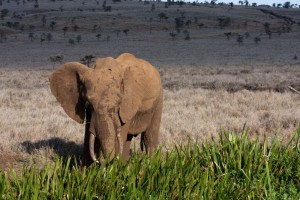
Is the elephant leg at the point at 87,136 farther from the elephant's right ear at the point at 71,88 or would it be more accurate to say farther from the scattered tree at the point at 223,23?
the scattered tree at the point at 223,23

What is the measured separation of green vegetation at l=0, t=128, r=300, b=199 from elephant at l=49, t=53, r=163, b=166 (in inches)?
30.2

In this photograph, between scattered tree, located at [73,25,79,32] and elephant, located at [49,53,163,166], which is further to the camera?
scattered tree, located at [73,25,79,32]

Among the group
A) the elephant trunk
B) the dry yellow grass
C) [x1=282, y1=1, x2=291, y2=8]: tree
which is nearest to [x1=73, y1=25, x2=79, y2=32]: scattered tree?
the dry yellow grass

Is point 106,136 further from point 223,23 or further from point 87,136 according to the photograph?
point 223,23

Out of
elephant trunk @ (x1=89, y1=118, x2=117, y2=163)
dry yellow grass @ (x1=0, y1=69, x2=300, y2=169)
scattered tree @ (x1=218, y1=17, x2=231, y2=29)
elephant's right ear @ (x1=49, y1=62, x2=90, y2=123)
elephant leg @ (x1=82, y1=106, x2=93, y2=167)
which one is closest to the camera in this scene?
elephant trunk @ (x1=89, y1=118, x2=117, y2=163)

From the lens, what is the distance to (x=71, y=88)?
Result: 22.7 feet

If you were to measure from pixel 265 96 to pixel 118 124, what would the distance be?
11.2 meters

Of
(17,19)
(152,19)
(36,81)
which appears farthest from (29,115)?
(17,19)

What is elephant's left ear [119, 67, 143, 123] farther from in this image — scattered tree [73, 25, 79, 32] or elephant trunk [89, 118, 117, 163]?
scattered tree [73, 25, 79, 32]

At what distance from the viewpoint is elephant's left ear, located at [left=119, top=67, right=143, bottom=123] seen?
6.34m

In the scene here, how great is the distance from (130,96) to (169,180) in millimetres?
2197

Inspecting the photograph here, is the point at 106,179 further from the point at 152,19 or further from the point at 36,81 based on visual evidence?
the point at 152,19

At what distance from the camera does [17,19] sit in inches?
4262

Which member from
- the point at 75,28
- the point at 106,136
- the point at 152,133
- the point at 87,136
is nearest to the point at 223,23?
the point at 75,28
